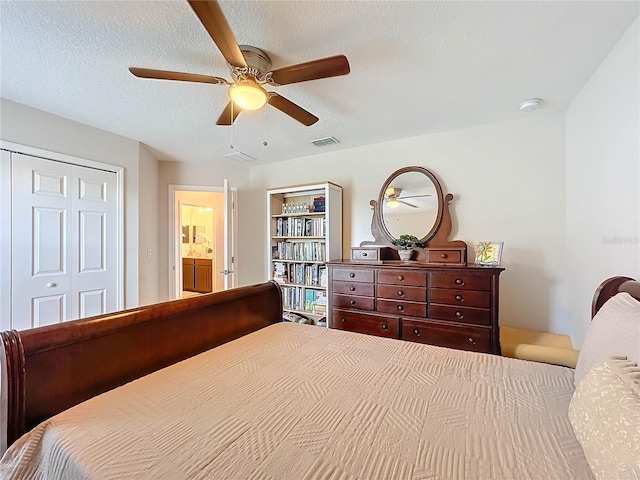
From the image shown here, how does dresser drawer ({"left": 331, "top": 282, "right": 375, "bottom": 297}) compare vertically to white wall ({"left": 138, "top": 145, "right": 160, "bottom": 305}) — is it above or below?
below

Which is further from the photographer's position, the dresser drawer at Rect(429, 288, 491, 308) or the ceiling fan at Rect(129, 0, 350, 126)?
the dresser drawer at Rect(429, 288, 491, 308)

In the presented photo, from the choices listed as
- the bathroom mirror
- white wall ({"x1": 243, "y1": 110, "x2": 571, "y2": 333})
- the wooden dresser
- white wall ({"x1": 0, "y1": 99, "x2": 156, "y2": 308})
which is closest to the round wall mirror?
white wall ({"x1": 243, "y1": 110, "x2": 571, "y2": 333})

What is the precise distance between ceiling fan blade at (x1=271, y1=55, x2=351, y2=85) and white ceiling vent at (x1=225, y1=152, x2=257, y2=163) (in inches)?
87.0

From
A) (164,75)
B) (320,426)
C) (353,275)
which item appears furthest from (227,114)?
(320,426)

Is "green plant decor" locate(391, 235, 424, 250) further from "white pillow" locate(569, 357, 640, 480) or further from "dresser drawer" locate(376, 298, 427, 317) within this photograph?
"white pillow" locate(569, 357, 640, 480)

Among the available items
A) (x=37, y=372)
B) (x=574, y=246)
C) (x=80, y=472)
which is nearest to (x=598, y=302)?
(x=574, y=246)

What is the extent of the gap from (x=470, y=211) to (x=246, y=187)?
3031 mm

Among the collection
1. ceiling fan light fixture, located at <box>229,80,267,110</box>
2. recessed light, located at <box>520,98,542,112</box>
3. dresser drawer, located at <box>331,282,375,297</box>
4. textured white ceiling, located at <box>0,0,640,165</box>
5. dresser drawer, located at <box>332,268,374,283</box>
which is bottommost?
dresser drawer, located at <box>331,282,375,297</box>

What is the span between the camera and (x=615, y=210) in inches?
65.5

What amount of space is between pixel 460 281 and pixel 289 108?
6.12ft

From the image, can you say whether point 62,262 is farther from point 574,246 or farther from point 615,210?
point 574,246

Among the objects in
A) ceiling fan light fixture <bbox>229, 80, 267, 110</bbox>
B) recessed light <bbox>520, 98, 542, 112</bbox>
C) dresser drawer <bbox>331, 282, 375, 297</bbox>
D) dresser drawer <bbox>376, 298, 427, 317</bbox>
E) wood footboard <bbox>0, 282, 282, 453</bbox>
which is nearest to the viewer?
wood footboard <bbox>0, 282, 282, 453</bbox>

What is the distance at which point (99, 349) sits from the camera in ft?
3.95

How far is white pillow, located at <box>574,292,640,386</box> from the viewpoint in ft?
2.75
